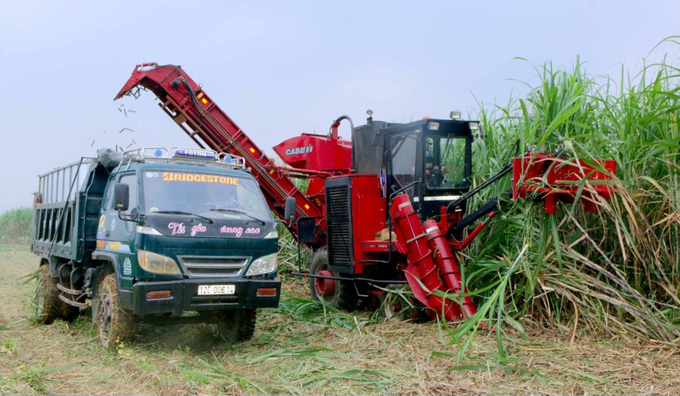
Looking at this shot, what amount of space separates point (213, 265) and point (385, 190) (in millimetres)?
2877

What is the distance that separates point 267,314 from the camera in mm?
8898

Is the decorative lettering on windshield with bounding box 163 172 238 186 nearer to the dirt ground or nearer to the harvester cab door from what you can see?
the dirt ground

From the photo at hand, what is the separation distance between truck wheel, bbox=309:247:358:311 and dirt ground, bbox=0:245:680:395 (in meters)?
1.40

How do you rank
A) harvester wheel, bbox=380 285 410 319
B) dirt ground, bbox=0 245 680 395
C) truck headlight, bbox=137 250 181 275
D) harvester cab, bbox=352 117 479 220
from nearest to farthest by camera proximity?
dirt ground, bbox=0 245 680 395 → truck headlight, bbox=137 250 181 275 → harvester wheel, bbox=380 285 410 319 → harvester cab, bbox=352 117 479 220

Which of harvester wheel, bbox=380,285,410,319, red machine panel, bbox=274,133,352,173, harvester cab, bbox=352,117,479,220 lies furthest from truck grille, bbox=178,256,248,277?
red machine panel, bbox=274,133,352,173

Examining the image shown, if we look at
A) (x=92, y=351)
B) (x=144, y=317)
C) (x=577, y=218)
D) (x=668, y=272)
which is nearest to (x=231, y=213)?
(x=144, y=317)

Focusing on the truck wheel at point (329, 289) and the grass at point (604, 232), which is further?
the truck wheel at point (329, 289)

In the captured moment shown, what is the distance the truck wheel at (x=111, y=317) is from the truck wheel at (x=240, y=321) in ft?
3.41

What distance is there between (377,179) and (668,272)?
3.94 metres

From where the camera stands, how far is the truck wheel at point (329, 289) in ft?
30.5

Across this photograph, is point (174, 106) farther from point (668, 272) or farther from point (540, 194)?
point (668, 272)

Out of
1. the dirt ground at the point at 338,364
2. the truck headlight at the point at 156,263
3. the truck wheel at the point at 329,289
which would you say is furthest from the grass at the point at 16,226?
the truck headlight at the point at 156,263

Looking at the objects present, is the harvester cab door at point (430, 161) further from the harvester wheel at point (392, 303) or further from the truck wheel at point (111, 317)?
the truck wheel at point (111, 317)

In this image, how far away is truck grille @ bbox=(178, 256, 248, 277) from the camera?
6.50 m
